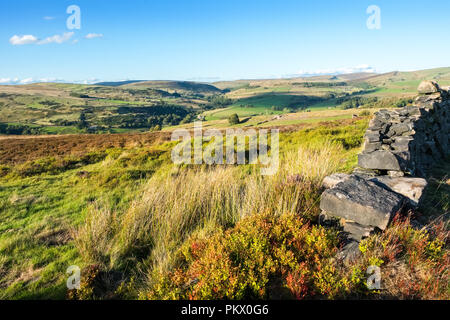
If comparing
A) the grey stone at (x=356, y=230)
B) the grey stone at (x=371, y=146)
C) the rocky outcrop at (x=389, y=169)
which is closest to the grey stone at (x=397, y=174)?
the rocky outcrop at (x=389, y=169)

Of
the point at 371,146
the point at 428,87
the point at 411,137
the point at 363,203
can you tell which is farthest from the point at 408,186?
the point at 428,87

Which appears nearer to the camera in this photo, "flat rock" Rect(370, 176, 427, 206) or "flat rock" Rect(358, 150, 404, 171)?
"flat rock" Rect(370, 176, 427, 206)

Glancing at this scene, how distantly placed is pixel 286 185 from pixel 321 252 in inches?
76.3

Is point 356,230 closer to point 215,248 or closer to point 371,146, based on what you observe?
point 215,248

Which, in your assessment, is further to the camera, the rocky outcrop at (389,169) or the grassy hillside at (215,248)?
the rocky outcrop at (389,169)

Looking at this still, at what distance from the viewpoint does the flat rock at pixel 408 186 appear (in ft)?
13.5

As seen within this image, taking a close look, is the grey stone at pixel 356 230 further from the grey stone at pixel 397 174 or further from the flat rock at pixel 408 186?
the grey stone at pixel 397 174

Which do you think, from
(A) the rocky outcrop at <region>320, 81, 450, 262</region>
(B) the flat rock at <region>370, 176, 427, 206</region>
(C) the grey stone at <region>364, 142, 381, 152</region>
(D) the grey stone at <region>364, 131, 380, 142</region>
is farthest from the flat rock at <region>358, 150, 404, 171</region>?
(D) the grey stone at <region>364, 131, 380, 142</region>

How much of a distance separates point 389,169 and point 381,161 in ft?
0.81

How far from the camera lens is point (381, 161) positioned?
580cm

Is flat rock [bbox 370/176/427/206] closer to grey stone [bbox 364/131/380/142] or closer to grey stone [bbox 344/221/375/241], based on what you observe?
grey stone [bbox 344/221/375/241]

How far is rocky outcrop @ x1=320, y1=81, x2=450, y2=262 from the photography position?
11.7ft

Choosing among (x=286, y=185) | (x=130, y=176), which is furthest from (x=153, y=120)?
(x=286, y=185)
